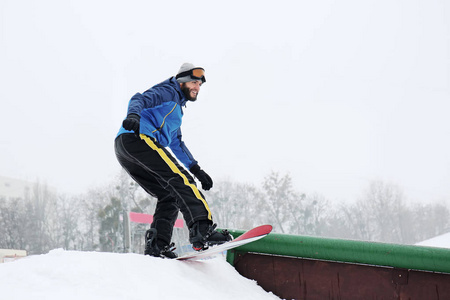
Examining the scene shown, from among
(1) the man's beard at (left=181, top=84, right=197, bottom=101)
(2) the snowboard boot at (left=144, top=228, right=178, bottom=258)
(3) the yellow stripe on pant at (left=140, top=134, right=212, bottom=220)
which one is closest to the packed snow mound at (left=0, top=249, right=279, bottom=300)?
(3) the yellow stripe on pant at (left=140, top=134, right=212, bottom=220)

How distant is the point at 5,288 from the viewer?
5.81 feet

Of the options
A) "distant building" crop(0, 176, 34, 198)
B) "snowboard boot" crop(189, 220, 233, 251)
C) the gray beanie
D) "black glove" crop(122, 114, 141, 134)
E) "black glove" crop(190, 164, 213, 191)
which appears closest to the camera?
"black glove" crop(122, 114, 141, 134)

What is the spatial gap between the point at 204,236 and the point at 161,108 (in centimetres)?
116

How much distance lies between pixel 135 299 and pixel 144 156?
59.3 inches

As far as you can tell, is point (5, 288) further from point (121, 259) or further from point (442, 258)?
point (442, 258)

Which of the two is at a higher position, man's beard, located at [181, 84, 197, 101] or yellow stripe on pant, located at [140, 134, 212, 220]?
man's beard, located at [181, 84, 197, 101]

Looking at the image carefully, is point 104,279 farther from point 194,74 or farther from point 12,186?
point 12,186

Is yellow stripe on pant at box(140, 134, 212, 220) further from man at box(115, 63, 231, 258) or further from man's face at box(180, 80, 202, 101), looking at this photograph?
man's face at box(180, 80, 202, 101)

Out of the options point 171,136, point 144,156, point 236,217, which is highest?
point 171,136

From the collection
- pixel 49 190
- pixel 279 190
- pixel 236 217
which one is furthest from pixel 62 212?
pixel 279 190

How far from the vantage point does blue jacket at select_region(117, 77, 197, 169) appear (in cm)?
324

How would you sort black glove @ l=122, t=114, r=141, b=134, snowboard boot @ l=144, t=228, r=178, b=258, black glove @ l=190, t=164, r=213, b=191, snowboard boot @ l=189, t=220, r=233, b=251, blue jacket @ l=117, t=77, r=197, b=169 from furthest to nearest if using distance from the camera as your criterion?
black glove @ l=190, t=164, r=213, b=191 → snowboard boot @ l=144, t=228, r=178, b=258 → blue jacket @ l=117, t=77, r=197, b=169 → snowboard boot @ l=189, t=220, r=233, b=251 → black glove @ l=122, t=114, r=141, b=134

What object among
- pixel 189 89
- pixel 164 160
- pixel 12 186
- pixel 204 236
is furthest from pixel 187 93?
pixel 12 186

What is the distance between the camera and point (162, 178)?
3189 mm
